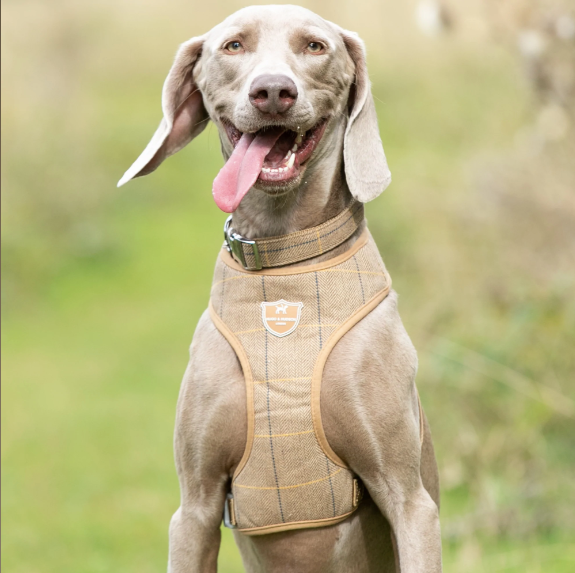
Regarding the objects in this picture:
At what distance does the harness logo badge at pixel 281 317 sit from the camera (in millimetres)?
2594

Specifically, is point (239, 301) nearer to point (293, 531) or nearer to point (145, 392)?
point (293, 531)

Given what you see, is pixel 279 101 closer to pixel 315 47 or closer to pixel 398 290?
pixel 315 47

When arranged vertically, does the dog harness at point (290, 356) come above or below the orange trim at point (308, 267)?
below

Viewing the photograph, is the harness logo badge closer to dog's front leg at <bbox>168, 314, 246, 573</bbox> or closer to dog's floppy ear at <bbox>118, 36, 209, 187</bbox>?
dog's front leg at <bbox>168, 314, 246, 573</bbox>

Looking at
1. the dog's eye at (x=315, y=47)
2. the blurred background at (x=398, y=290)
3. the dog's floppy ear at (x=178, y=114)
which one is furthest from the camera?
the blurred background at (x=398, y=290)

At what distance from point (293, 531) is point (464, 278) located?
12.6ft

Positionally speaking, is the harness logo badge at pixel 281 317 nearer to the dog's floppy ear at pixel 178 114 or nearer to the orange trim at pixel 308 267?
the orange trim at pixel 308 267

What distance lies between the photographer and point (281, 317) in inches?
103

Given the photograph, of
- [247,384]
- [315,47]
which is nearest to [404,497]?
[247,384]

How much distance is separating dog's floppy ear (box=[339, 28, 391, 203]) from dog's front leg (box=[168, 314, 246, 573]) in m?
0.56

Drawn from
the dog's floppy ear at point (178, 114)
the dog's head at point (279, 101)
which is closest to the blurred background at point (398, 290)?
the dog's floppy ear at point (178, 114)

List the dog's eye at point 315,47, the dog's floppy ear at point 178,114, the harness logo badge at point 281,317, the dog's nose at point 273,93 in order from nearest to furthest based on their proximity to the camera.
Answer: the dog's nose at point 273,93
the harness logo badge at point 281,317
the dog's eye at point 315,47
the dog's floppy ear at point 178,114

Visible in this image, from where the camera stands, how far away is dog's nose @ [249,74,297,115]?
2484 millimetres

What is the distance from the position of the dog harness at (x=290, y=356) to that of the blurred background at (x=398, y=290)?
1.05 meters
